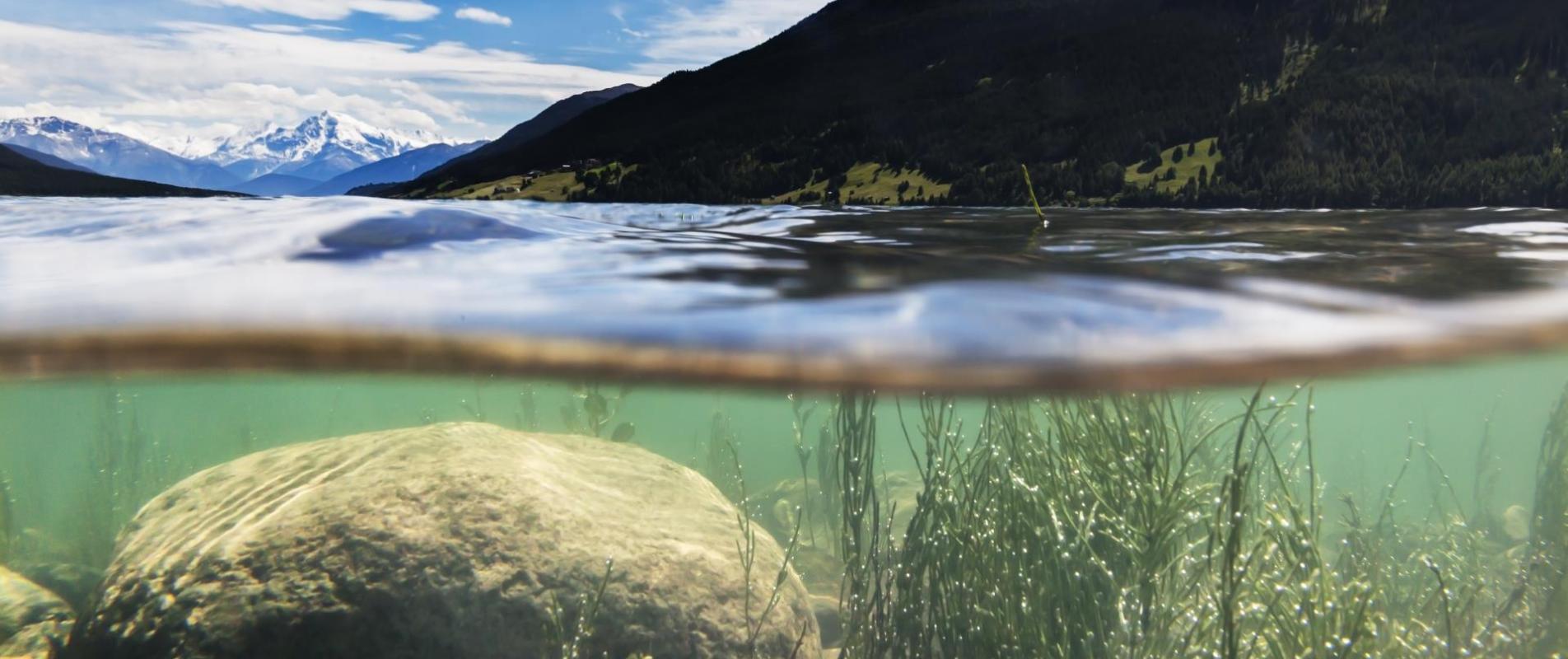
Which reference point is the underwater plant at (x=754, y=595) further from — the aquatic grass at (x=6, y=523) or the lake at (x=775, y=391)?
the aquatic grass at (x=6, y=523)

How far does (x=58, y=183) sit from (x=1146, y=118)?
19.3 metres

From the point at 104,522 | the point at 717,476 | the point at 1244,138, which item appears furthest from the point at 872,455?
the point at 104,522

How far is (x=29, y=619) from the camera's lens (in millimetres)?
8164

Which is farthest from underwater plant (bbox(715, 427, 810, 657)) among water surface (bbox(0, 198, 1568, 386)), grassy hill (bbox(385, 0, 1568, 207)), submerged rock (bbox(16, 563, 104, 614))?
submerged rock (bbox(16, 563, 104, 614))

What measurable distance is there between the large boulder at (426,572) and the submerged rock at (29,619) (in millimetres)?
1500

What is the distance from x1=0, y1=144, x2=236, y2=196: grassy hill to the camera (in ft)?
42.8

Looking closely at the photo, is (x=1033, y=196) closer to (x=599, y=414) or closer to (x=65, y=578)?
(x=599, y=414)

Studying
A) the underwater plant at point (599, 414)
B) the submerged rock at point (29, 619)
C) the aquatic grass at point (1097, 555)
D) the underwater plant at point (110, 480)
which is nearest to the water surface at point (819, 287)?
Result: the aquatic grass at point (1097, 555)

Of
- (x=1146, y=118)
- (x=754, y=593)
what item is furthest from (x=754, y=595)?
(x=1146, y=118)

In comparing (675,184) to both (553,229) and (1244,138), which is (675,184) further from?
(1244,138)

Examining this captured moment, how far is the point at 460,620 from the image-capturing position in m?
6.02

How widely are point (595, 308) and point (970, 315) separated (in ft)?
6.12

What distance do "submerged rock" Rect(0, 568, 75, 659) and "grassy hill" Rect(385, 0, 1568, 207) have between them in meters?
Result: 8.06

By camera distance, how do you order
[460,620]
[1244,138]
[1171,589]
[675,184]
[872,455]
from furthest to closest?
[675,184] < [1244,138] < [872,455] < [460,620] < [1171,589]
